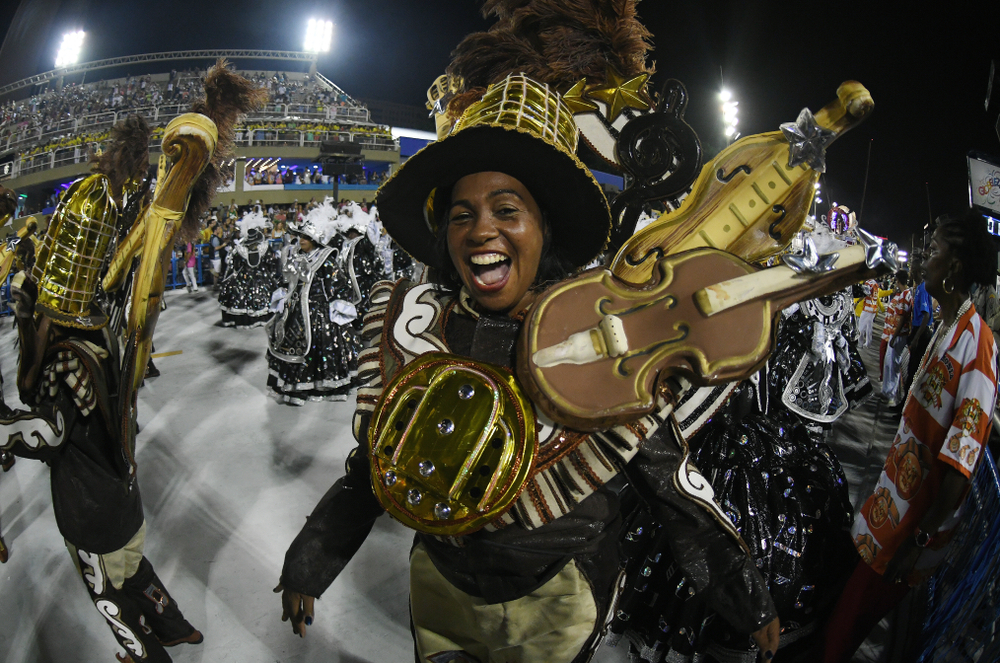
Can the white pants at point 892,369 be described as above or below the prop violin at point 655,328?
above

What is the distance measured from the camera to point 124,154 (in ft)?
8.09

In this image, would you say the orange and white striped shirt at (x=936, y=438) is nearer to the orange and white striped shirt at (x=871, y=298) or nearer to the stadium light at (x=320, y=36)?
the orange and white striped shirt at (x=871, y=298)

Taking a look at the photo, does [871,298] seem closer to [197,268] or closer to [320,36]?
[197,268]

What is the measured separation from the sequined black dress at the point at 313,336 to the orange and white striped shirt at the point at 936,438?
516cm

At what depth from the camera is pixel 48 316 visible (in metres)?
1.94

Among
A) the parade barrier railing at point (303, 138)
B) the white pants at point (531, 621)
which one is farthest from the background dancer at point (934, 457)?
the parade barrier railing at point (303, 138)

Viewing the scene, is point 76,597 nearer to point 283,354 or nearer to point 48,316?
point 48,316

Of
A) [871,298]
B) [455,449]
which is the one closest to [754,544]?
[455,449]

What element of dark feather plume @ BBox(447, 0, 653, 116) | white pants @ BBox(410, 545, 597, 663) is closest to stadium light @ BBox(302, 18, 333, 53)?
dark feather plume @ BBox(447, 0, 653, 116)

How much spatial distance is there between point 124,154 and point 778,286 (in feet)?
9.35

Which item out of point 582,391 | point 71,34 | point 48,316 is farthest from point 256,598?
point 71,34

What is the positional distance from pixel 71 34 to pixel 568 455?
3.32 m

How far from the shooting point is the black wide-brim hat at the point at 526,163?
45.4 inches

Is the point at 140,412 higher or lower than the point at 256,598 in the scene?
higher
